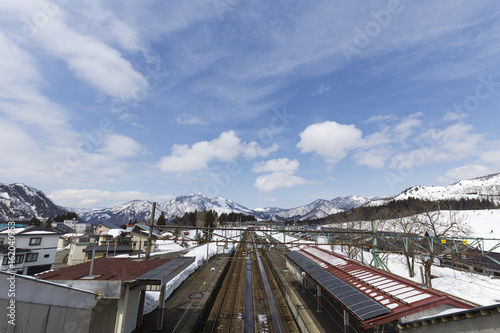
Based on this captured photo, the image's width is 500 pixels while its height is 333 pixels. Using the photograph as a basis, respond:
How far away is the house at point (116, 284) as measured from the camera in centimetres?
1079

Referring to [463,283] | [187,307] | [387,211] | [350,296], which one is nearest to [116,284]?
[187,307]

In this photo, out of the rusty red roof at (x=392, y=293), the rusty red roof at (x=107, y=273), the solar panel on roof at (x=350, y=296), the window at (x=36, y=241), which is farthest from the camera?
the window at (x=36, y=241)

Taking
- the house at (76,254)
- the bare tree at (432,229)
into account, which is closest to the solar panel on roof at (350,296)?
the bare tree at (432,229)

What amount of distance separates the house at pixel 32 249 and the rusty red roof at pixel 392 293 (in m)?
49.4

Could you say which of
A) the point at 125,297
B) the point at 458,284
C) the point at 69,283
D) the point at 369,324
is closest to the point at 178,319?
the point at 125,297

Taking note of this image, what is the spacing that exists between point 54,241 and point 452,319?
190ft

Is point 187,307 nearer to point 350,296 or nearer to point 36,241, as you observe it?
point 350,296

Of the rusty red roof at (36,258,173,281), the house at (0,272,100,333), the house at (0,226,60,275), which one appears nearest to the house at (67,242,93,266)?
the house at (0,226,60,275)

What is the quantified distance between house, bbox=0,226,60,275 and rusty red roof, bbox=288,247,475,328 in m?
49.4

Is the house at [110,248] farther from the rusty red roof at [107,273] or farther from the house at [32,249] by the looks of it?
the rusty red roof at [107,273]

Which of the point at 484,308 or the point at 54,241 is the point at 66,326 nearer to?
the point at 484,308

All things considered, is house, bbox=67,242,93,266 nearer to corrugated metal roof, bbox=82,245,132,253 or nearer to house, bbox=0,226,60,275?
corrugated metal roof, bbox=82,245,132,253

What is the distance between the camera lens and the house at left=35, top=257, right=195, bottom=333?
10.8m

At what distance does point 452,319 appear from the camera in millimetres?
8586
